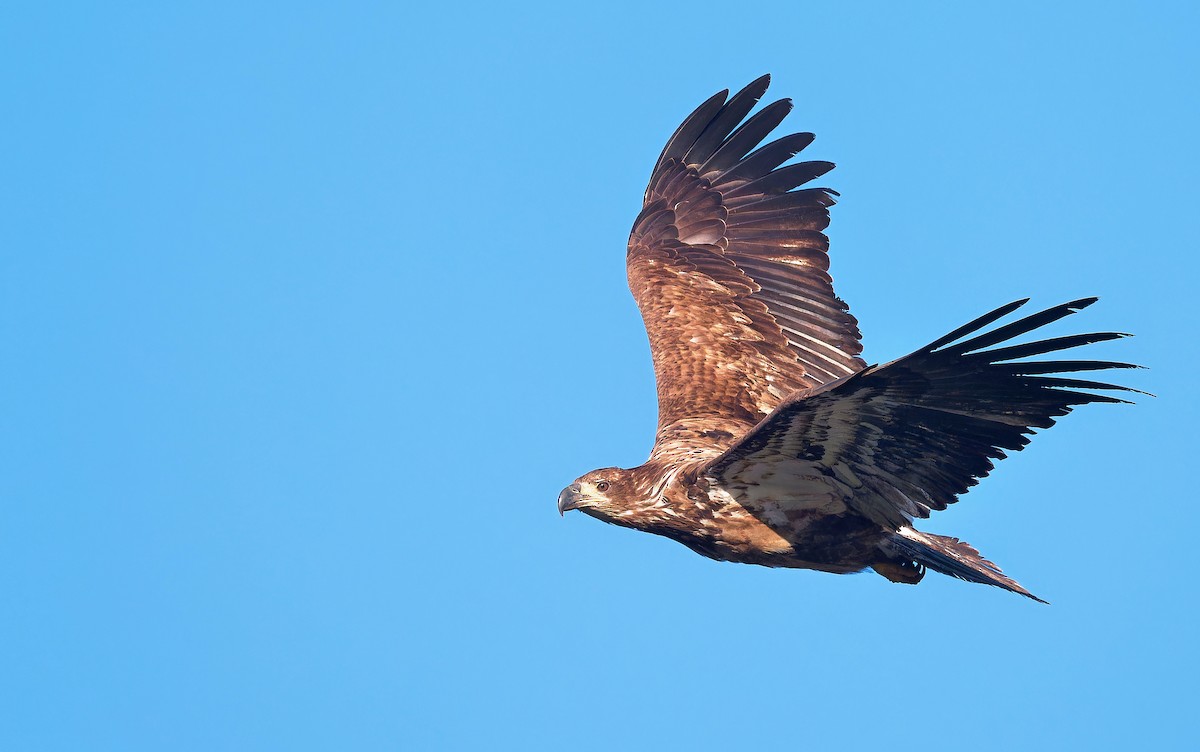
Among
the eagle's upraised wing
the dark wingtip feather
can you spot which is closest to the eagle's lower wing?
the dark wingtip feather

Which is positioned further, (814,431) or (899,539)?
(899,539)

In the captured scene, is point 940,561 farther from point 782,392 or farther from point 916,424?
point 782,392

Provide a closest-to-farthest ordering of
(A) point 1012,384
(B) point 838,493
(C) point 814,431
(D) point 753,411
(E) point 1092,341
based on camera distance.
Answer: (E) point 1092,341 < (A) point 1012,384 < (C) point 814,431 < (B) point 838,493 < (D) point 753,411

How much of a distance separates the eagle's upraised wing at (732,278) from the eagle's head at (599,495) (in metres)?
0.92

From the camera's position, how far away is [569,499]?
31.3ft

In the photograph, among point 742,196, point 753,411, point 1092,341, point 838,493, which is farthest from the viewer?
point 742,196

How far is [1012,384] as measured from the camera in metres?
7.88

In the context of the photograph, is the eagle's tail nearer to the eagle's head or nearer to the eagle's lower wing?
the eagle's lower wing

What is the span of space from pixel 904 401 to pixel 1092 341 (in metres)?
1.18

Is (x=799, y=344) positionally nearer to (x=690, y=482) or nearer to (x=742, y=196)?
(x=742, y=196)

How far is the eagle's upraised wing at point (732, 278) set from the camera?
1130 centimetres

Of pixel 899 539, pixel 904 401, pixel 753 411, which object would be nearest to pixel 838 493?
pixel 899 539

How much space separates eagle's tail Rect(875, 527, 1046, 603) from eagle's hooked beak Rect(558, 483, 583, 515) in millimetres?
2067

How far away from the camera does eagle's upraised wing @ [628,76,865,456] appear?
37.1ft
